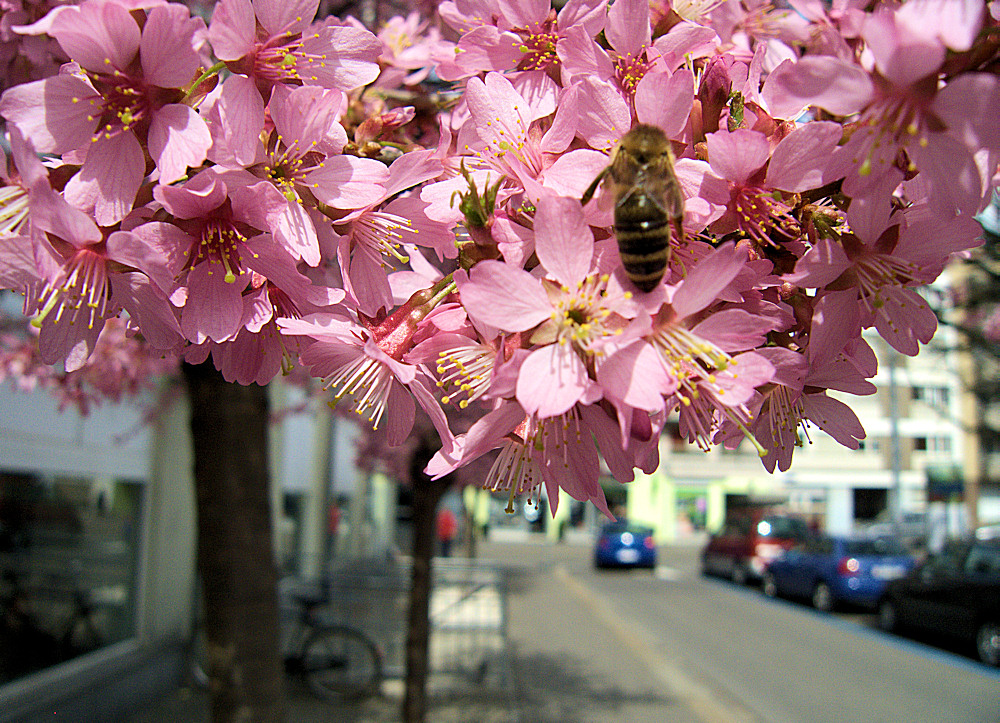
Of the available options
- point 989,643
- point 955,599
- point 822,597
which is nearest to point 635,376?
Answer: point 989,643

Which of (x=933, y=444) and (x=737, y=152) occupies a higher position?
(x=933, y=444)

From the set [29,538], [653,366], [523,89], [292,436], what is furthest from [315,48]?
[292,436]

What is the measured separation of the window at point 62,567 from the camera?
5.47 m

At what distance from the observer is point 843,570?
572 inches

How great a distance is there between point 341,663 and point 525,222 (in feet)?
25.3

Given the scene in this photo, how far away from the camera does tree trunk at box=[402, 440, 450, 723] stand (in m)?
6.30

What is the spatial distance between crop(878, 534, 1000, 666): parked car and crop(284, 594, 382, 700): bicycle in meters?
8.41

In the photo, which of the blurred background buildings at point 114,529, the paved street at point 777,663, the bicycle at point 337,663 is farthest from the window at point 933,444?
the bicycle at point 337,663

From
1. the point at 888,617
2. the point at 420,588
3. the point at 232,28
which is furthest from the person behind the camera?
the point at 888,617

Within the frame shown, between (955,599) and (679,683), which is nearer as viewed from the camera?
(679,683)

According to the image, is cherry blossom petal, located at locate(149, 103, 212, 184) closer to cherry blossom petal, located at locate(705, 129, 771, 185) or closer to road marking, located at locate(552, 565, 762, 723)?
cherry blossom petal, located at locate(705, 129, 771, 185)

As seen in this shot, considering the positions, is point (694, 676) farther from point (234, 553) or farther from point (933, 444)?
point (933, 444)

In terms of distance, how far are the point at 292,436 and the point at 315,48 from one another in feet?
40.9

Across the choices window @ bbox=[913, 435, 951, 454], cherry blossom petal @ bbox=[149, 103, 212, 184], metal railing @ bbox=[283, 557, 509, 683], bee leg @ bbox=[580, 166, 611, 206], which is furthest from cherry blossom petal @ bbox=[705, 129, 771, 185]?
window @ bbox=[913, 435, 951, 454]
